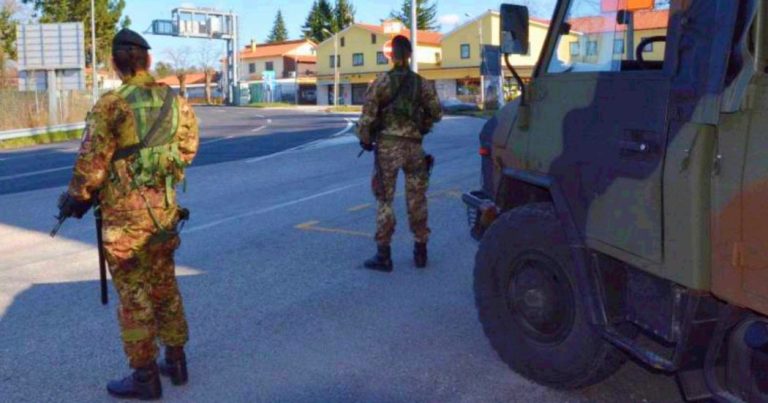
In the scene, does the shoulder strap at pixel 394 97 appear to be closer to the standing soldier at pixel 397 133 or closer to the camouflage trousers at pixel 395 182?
the standing soldier at pixel 397 133

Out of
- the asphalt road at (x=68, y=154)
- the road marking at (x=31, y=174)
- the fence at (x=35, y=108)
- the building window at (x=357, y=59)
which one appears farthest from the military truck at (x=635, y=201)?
the building window at (x=357, y=59)

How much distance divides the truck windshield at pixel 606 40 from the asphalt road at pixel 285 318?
1637mm

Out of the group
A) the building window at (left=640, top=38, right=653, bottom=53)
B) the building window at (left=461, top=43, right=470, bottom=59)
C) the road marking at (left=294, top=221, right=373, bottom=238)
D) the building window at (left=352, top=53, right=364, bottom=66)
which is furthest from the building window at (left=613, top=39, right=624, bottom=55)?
the building window at (left=352, top=53, right=364, bottom=66)

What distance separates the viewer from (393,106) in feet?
20.4

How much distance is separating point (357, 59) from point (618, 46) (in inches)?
3062

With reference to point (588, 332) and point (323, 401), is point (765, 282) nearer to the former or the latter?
point (588, 332)

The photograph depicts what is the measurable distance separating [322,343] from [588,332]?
1.73 metres

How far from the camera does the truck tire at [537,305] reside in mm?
3697

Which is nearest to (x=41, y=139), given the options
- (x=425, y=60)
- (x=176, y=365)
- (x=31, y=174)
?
(x=31, y=174)

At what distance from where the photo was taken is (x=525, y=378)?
4094 mm

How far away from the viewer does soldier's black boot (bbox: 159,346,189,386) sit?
4.09 m

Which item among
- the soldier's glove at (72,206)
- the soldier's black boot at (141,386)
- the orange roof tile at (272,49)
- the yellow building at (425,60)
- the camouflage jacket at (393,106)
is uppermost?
the orange roof tile at (272,49)

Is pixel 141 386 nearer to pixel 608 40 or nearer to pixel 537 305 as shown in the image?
pixel 537 305

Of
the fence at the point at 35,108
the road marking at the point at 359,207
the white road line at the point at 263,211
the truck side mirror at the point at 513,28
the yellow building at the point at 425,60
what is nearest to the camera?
the truck side mirror at the point at 513,28
